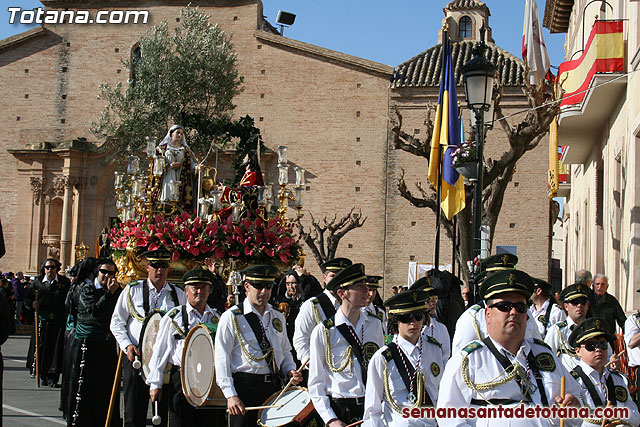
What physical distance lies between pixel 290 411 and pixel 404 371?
1420 mm

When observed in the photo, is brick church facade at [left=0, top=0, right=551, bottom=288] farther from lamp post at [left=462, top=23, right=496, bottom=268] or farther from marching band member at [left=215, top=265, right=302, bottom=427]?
marching band member at [left=215, top=265, right=302, bottom=427]

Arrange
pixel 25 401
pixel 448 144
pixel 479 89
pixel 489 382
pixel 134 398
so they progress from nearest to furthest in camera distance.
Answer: pixel 489 382 → pixel 134 398 → pixel 479 89 → pixel 25 401 → pixel 448 144

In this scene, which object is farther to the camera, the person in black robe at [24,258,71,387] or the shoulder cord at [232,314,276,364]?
the person in black robe at [24,258,71,387]

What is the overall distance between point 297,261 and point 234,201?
4.46 ft

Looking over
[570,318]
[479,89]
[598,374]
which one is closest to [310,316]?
[570,318]

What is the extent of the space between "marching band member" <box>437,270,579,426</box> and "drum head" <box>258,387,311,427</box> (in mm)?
2368

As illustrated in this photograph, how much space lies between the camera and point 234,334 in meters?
7.16

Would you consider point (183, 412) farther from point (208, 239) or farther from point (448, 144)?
point (448, 144)

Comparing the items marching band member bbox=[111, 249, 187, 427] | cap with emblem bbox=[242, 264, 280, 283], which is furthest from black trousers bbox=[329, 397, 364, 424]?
marching band member bbox=[111, 249, 187, 427]

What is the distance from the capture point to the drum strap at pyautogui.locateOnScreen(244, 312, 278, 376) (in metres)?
7.18

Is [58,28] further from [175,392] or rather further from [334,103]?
[175,392]

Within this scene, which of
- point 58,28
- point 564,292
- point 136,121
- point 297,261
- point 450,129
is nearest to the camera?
point 564,292

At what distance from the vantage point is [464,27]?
44.8m

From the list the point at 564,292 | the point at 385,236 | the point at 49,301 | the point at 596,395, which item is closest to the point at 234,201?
the point at 49,301
